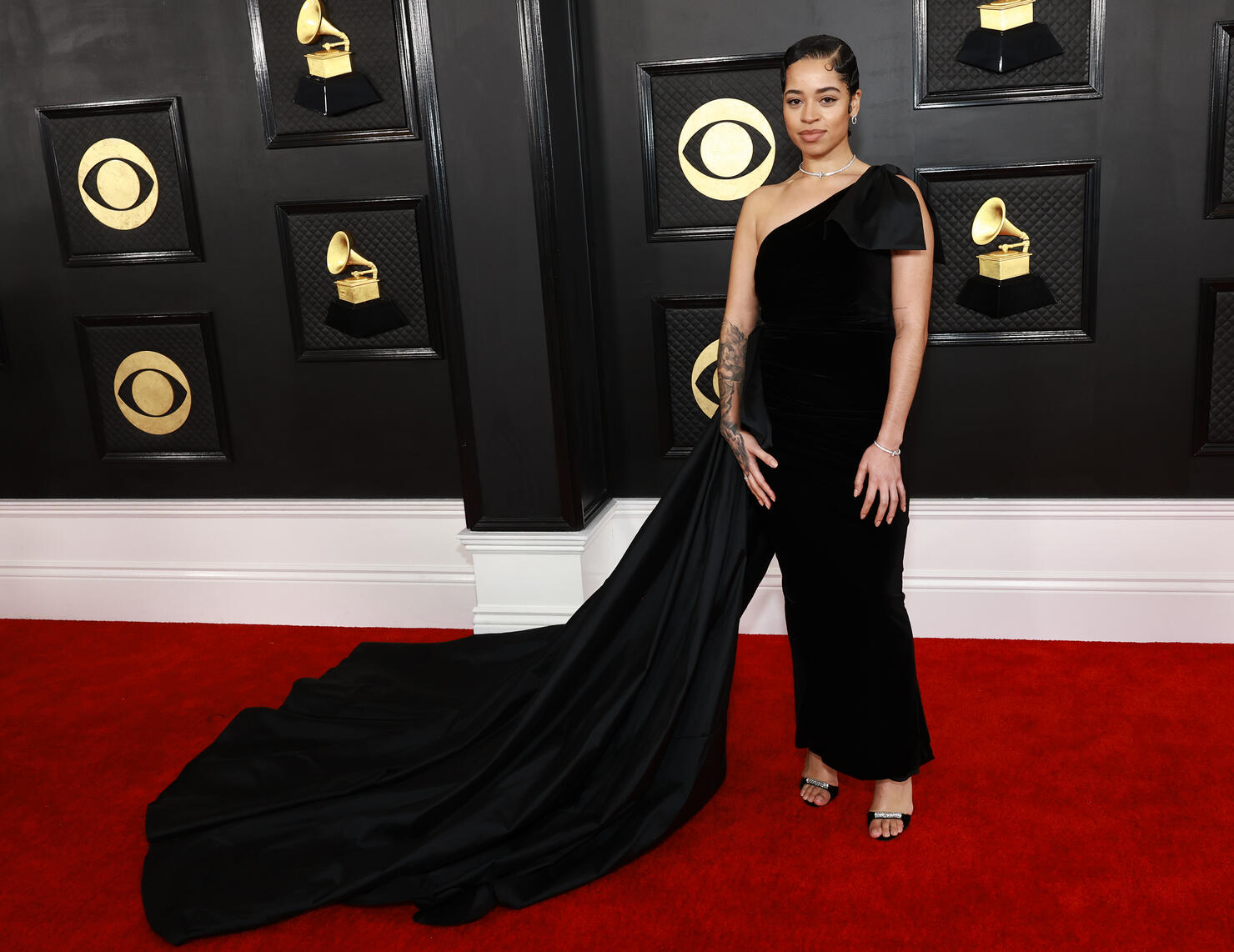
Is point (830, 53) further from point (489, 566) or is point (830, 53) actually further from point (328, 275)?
point (328, 275)

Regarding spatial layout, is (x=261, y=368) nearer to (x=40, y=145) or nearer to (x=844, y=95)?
(x=40, y=145)

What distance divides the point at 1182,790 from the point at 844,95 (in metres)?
1.79

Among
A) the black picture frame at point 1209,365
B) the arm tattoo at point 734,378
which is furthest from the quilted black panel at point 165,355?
the black picture frame at point 1209,365

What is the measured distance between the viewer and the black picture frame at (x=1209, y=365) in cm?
307

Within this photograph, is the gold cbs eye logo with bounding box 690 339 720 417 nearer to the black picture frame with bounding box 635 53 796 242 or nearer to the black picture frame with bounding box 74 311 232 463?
the black picture frame with bounding box 635 53 796 242

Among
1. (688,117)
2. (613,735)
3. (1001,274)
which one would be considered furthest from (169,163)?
(1001,274)

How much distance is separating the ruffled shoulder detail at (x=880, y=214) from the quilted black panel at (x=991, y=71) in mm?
1101

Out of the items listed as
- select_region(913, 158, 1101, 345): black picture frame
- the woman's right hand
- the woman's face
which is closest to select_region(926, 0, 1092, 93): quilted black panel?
select_region(913, 158, 1101, 345): black picture frame

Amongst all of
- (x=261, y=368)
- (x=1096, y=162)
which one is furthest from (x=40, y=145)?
(x=1096, y=162)

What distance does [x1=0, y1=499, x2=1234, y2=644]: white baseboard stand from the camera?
3293 millimetres

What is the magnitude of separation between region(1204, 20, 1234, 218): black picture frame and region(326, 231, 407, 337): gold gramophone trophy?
2.48 meters

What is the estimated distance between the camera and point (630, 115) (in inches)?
129

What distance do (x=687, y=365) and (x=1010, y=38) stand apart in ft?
4.31

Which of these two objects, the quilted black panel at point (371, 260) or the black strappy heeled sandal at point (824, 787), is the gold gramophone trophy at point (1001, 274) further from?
the quilted black panel at point (371, 260)
